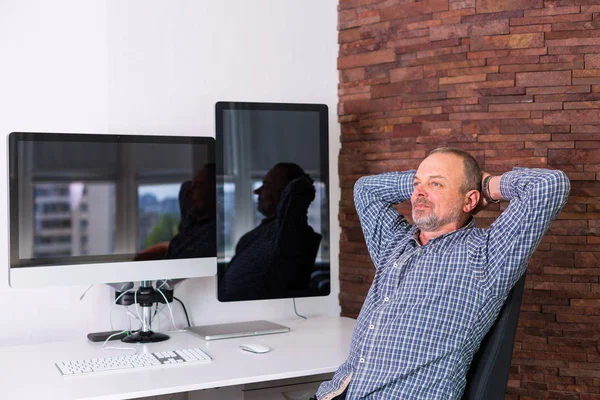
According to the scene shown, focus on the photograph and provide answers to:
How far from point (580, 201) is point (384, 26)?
1.03 metres

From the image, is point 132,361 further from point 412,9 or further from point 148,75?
point 412,9

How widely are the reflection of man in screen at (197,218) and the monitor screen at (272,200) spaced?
0.03 metres

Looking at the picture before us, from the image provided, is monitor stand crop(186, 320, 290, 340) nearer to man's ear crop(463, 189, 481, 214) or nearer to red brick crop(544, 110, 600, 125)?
man's ear crop(463, 189, 481, 214)

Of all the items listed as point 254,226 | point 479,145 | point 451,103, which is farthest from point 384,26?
point 254,226

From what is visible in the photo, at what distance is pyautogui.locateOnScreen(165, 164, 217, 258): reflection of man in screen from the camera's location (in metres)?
2.58

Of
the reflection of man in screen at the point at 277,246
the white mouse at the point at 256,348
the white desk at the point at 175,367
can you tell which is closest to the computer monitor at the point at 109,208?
the reflection of man in screen at the point at 277,246

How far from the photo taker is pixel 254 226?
269 centimetres

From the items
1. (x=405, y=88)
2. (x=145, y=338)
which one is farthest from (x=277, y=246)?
(x=405, y=88)

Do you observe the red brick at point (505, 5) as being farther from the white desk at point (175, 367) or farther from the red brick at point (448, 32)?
the white desk at point (175, 367)

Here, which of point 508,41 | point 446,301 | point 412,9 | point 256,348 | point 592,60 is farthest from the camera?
point 412,9

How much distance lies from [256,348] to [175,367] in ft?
0.94

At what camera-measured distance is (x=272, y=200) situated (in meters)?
2.70

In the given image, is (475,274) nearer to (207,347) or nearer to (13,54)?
(207,347)

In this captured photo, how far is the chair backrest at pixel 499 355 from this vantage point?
1846 millimetres
